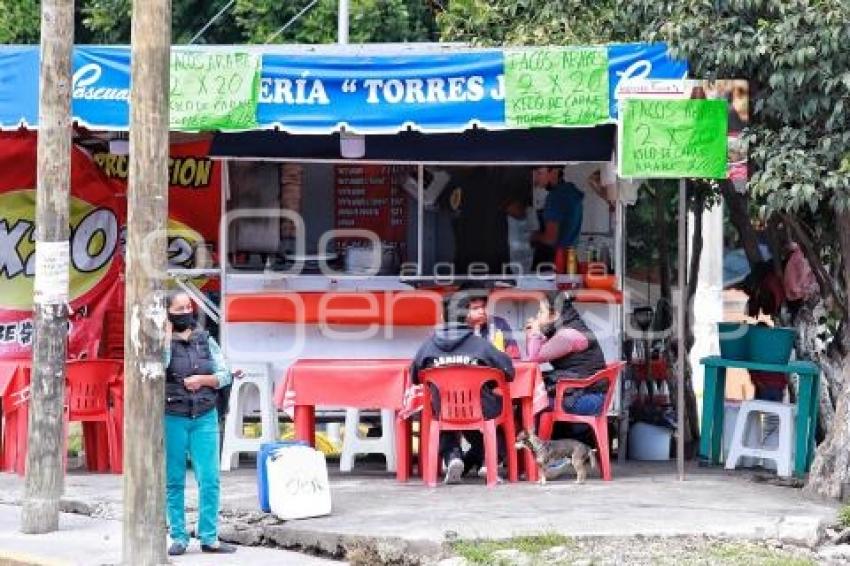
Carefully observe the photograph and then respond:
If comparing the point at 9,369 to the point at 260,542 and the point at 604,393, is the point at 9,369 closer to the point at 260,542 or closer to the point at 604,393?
the point at 260,542

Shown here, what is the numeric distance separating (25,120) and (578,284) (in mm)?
4858

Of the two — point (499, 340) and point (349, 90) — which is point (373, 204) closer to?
point (499, 340)

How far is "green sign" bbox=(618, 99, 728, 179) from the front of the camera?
41.4ft

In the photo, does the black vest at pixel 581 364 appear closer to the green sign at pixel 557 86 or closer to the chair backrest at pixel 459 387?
the chair backrest at pixel 459 387

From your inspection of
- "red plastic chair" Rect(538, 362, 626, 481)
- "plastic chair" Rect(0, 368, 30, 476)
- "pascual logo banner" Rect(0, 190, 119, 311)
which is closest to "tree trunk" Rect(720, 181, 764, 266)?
"red plastic chair" Rect(538, 362, 626, 481)

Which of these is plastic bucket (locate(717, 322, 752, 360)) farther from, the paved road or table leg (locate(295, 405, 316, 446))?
the paved road

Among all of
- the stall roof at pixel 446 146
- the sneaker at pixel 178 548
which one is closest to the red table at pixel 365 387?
the stall roof at pixel 446 146

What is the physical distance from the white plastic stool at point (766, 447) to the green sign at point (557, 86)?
3.08 metres

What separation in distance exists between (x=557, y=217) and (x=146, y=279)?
238 inches

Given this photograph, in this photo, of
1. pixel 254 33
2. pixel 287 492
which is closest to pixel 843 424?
pixel 287 492

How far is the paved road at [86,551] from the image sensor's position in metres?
10.9

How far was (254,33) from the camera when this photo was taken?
23312 millimetres

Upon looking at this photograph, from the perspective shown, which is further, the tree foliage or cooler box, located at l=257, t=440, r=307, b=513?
the tree foliage

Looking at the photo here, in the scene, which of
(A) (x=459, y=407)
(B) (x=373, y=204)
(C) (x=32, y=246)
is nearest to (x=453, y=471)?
(A) (x=459, y=407)
